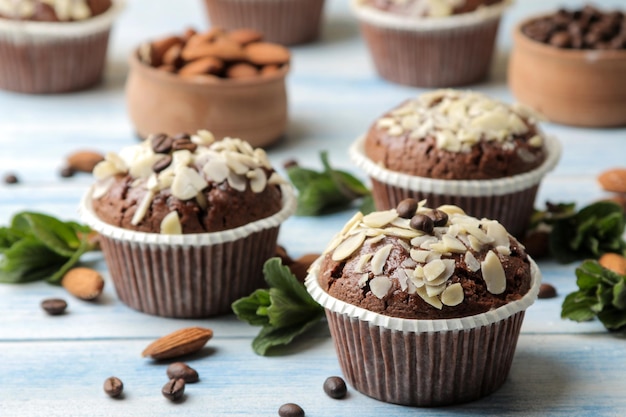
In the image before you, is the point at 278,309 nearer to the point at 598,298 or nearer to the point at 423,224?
the point at 423,224

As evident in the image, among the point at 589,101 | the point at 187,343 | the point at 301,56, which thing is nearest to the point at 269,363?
the point at 187,343

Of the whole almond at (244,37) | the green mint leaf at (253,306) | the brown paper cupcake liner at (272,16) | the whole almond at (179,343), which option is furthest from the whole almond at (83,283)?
the brown paper cupcake liner at (272,16)

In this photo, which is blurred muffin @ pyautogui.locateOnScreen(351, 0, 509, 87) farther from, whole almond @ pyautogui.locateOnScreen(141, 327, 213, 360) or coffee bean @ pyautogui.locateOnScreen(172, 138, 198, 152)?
whole almond @ pyautogui.locateOnScreen(141, 327, 213, 360)

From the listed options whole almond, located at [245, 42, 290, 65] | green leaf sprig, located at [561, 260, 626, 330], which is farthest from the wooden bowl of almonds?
green leaf sprig, located at [561, 260, 626, 330]

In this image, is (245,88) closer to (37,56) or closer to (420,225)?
(37,56)

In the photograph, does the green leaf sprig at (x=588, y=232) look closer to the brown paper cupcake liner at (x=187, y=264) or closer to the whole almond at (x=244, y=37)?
the brown paper cupcake liner at (x=187, y=264)

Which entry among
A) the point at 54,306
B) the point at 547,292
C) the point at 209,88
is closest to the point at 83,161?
the point at 209,88
